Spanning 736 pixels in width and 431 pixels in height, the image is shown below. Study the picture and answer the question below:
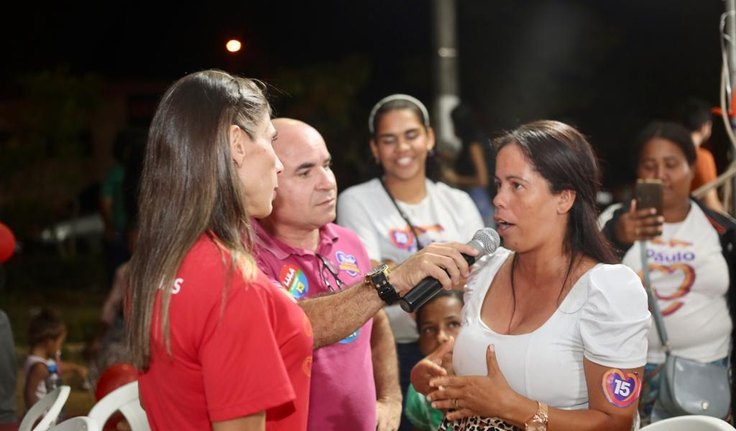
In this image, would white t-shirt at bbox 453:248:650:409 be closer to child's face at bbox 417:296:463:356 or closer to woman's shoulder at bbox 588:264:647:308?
woman's shoulder at bbox 588:264:647:308

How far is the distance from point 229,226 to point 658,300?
9.85 ft

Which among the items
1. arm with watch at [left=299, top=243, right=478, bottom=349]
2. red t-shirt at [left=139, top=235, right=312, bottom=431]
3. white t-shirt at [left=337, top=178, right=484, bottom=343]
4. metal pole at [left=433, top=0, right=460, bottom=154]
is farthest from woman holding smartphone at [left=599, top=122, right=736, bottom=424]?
metal pole at [left=433, top=0, right=460, bottom=154]

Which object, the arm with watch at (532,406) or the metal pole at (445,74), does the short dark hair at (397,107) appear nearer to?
the arm with watch at (532,406)

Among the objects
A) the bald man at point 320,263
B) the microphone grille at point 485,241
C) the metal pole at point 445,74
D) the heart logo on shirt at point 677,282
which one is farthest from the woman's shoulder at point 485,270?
the metal pole at point 445,74

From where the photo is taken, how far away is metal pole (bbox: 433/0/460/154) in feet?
28.4

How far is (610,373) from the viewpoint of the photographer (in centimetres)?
287

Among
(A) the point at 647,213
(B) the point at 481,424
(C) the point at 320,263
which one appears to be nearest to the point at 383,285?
(B) the point at 481,424

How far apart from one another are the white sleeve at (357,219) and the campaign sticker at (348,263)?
115 cm

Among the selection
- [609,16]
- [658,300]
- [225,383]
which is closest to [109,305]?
[658,300]

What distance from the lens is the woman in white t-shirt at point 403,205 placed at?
4.89 m

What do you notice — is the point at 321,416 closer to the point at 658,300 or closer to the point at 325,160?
the point at 325,160

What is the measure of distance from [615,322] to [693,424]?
420 mm

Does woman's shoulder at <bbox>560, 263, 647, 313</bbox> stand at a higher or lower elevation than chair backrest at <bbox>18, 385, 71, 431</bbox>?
higher

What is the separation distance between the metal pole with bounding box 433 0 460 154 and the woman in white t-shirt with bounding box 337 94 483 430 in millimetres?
3285
